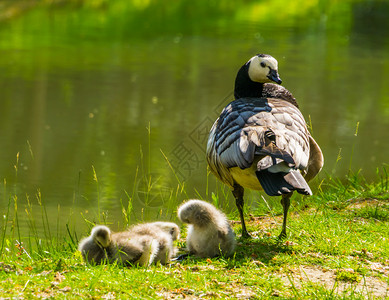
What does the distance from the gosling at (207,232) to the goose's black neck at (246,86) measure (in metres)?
1.86

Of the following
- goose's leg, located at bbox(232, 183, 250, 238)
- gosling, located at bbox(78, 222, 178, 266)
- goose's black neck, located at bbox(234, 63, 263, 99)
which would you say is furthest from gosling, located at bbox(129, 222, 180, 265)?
goose's black neck, located at bbox(234, 63, 263, 99)

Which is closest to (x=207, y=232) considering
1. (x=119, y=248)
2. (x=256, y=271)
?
(x=256, y=271)

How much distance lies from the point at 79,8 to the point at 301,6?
14039 mm

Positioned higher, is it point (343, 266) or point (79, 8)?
point (79, 8)

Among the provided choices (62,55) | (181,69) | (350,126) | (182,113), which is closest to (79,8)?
(62,55)

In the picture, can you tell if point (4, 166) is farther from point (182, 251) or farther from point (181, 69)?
point (181, 69)

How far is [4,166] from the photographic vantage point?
10305 millimetres

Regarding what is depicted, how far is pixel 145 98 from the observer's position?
606 inches

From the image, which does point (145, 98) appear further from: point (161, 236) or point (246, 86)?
point (161, 236)

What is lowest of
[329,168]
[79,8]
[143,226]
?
[329,168]

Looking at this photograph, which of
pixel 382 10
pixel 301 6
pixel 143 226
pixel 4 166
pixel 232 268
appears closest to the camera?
pixel 232 268

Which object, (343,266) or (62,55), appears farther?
(62,55)

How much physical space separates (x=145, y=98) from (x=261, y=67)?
8828mm

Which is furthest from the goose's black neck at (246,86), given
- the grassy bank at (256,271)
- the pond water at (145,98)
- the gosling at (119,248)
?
the gosling at (119,248)
